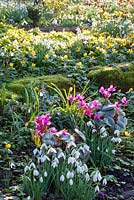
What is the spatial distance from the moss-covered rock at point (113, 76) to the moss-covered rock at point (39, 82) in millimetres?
431

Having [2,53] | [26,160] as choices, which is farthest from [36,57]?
[26,160]

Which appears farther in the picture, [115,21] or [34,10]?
[34,10]

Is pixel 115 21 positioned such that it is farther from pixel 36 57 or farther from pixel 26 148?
pixel 26 148

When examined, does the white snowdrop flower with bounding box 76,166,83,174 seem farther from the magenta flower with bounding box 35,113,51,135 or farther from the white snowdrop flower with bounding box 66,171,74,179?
the magenta flower with bounding box 35,113,51,135

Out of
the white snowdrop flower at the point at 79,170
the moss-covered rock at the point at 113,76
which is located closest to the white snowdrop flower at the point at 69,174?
the white snowdrop flower at the point at 79,170

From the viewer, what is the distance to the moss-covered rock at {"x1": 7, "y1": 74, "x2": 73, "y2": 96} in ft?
16.6

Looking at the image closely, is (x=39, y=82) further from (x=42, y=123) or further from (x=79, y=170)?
(x=79, y=170)

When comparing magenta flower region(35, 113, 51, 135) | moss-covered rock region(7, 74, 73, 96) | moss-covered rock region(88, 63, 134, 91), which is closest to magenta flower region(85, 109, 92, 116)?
magenta flower region(35, 113, 51, 135)

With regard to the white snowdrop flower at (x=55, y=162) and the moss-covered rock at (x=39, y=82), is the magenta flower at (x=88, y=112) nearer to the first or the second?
the white snowdrop flower at (x=55, y=162)

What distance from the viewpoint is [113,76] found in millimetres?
5965

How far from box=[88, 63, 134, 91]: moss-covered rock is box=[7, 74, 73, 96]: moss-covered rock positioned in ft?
1.41

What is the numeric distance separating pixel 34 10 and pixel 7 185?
6846 millimetres

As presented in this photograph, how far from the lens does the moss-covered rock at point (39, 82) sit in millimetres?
5059

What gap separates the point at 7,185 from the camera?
11.3 ft
